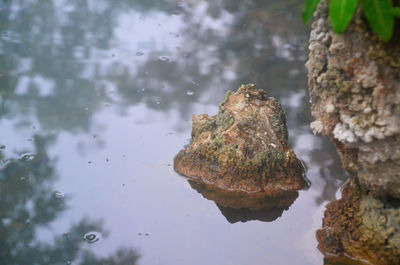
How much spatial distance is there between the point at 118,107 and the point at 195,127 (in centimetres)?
91

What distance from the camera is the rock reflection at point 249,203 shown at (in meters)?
2.84

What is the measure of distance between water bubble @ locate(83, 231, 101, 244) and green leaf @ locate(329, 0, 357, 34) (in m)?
1.70

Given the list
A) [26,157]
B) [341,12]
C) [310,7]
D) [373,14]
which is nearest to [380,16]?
[373,14]

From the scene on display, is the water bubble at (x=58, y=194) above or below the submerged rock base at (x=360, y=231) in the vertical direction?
above

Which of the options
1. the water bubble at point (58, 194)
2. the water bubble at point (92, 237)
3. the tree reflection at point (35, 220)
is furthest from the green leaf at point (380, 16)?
the water bubble at point (58, 194)

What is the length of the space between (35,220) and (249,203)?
1.27 m

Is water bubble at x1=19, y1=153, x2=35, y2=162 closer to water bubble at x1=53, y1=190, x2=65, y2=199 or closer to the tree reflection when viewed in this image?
the tree reflection

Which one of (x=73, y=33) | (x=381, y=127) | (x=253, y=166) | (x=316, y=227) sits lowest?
(x=316, y=227)

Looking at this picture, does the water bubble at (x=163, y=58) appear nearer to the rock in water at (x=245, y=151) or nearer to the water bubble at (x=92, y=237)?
the rock in water at (x=245, y=151)

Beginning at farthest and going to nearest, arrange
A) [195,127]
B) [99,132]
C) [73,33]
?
[73,33] → [99,132] → [195,127]

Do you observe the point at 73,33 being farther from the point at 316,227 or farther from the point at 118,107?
the point at 316,227

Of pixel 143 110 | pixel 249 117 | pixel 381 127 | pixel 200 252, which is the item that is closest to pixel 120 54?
pixel 143 110

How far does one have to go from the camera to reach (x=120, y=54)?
15.1ft

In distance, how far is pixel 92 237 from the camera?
2707 millimetres
